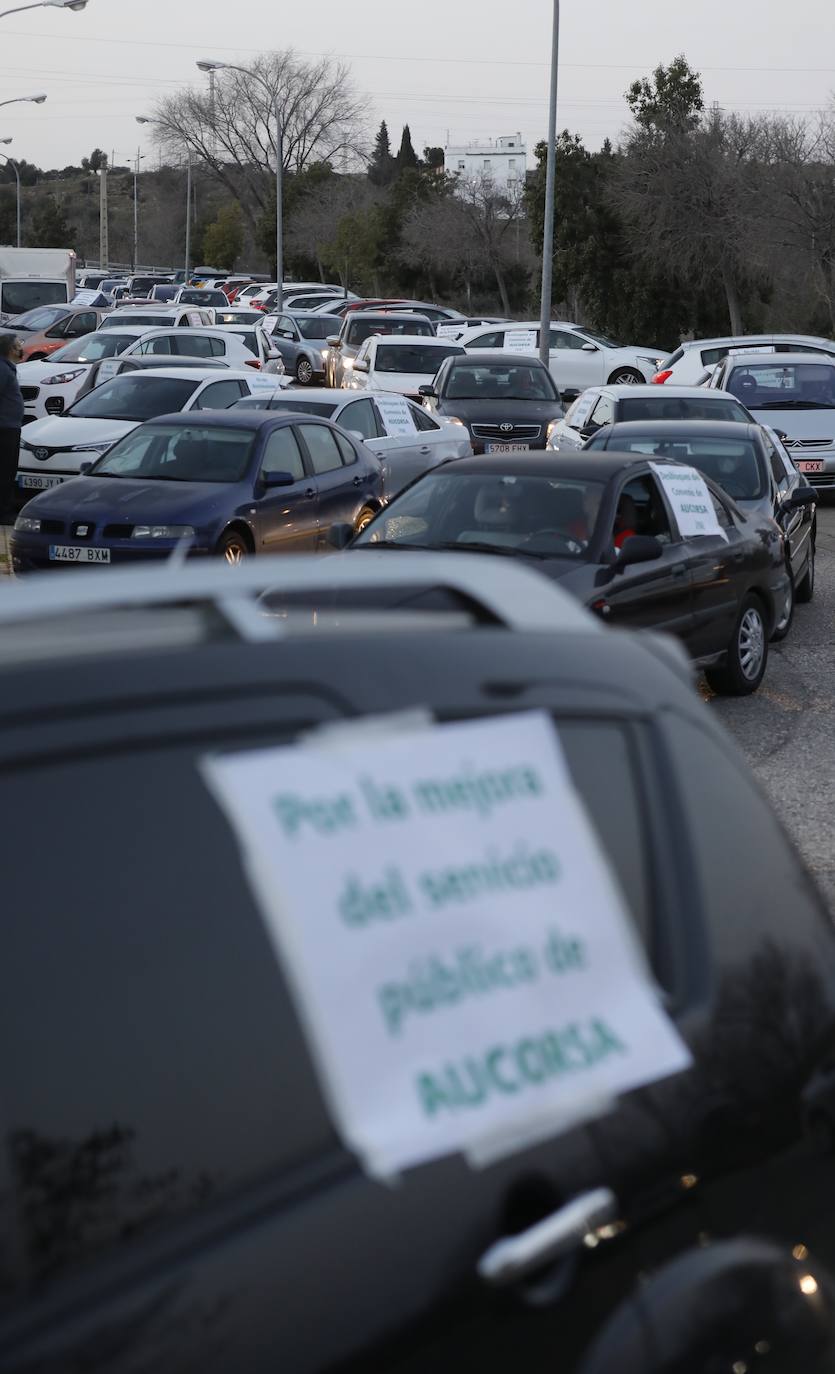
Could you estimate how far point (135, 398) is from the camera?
756 inches

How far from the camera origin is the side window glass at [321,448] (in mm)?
15219

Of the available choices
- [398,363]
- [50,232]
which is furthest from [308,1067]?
[50,232]

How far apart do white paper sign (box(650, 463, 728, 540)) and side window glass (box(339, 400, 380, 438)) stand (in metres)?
8.41

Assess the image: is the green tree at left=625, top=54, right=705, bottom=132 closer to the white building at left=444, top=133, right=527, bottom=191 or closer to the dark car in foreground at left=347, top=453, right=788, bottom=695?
the dark car in foreground at left=347, top=453, right=788, bottom=695

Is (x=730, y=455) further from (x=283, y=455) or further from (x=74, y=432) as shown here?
(x=74, y=432)

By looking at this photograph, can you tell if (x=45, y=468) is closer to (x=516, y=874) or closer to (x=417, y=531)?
(x=417, y=531)

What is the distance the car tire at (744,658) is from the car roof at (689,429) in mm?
2607

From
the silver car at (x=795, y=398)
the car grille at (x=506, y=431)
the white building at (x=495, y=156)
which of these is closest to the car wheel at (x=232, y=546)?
the silver car at (x=795, y=398)

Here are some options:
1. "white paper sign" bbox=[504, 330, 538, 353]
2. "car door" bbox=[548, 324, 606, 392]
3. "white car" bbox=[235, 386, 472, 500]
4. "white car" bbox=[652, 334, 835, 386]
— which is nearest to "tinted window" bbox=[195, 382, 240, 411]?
"white car" bbox=[235, 386, 472, 500]

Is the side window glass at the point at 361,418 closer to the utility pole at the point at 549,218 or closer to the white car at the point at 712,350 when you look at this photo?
the white car at the point at 712,350

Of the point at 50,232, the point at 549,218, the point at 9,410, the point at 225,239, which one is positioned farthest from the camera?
the point at 50,232

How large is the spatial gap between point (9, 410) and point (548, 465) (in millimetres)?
7602

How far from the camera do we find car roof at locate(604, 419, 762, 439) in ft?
44.4

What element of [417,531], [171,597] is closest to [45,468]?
[417,531]
